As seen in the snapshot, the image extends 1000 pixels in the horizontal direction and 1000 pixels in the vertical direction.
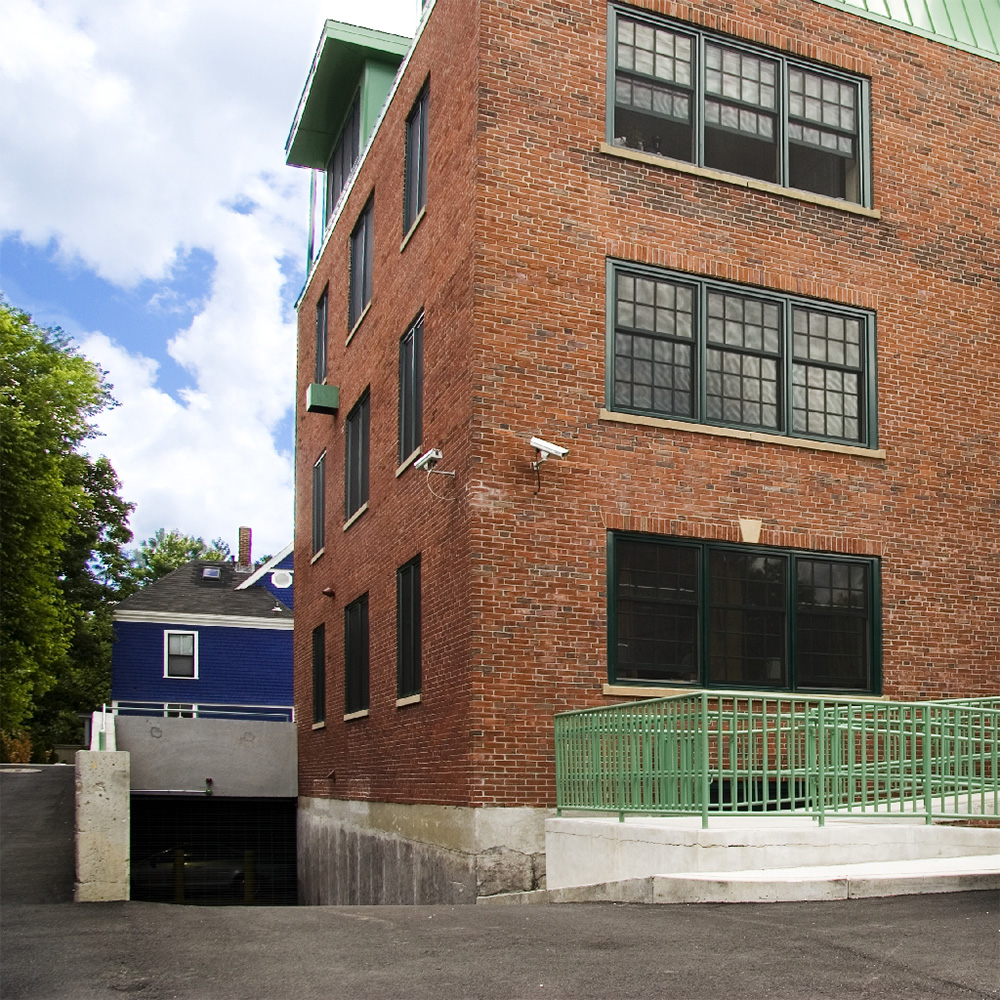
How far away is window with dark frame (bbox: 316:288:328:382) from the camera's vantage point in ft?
81.4

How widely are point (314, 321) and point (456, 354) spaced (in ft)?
36.4

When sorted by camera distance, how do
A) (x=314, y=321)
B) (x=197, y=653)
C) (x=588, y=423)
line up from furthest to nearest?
(x=197, y=653) < (x=314, y=321) < (x=588, y=423)

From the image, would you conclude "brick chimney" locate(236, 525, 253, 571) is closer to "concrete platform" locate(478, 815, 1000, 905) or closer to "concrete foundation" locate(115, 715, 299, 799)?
"concrete foundation" locate(115, 715, 299, 799)

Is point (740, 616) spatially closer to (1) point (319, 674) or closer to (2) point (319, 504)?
(1) point (319, 674)

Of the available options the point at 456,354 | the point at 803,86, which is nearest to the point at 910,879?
the point at 456,354

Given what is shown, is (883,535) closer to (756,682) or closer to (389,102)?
(756,682)

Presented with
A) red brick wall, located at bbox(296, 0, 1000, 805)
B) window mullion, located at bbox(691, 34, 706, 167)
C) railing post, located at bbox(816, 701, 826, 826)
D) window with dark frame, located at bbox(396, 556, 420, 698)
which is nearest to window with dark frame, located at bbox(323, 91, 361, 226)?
red brick wall, located at bbox(296, 0, 1000, 805)

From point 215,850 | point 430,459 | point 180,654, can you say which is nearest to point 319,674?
point 215,850

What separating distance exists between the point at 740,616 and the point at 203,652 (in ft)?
100

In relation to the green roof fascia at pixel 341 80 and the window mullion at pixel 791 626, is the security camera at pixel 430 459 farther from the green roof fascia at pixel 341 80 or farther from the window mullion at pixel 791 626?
the green roof fascia at pixel 341 80

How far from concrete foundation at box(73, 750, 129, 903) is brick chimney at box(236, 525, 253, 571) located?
38.1m

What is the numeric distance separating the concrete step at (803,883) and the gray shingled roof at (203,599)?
3433 centimetres

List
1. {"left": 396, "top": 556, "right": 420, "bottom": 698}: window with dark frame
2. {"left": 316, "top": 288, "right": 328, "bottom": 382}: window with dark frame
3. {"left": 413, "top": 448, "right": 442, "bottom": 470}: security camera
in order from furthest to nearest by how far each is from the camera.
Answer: {"left": 316, "top": 288, "right": 328, "bottom": 382}: window with dark frame, {"left": 396, "top": 556, "right": 420, "bottom": 698}: window with dark frame, {"left": 413, "top": 448, "right": 442, "bottom": 470}: security camera

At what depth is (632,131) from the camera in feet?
52.1
